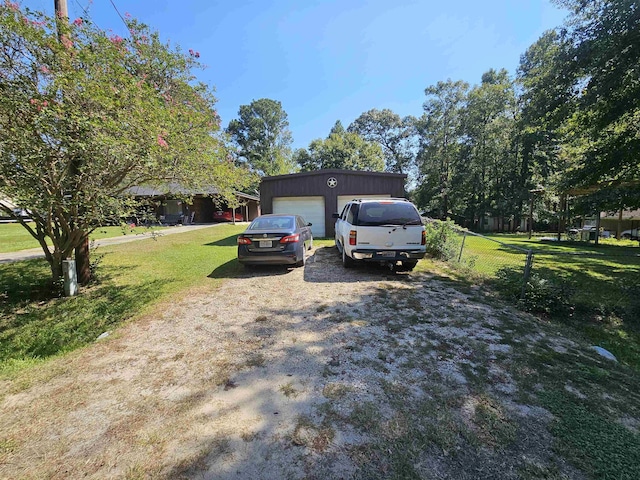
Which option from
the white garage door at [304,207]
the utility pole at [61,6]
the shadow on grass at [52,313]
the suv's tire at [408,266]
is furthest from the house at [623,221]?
the utility pole at [61,6]

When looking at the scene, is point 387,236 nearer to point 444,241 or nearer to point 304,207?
point 444,241

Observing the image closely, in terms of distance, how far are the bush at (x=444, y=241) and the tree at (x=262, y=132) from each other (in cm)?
3591

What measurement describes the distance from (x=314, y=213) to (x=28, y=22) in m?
11.7

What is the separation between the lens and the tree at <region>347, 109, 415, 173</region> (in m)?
43.9

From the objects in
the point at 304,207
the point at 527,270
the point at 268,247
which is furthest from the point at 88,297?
the point at 304,207

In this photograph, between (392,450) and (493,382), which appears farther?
(493,382)

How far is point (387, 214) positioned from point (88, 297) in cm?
632

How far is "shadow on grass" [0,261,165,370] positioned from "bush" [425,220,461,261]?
7.53 metres

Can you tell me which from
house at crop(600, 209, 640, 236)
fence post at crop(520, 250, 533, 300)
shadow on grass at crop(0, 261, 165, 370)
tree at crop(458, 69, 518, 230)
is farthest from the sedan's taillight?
tree at crop(458, 69, 518, 230)

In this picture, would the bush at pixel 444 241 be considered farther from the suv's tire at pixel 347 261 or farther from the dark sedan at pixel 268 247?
the dark sedan at pixel 268 247

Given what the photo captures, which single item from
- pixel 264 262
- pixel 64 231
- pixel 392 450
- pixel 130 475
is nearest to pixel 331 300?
pixel 264 262

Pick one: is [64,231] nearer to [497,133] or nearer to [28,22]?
[28,22]

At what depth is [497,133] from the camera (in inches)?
1158

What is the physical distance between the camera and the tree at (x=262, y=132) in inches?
1699
